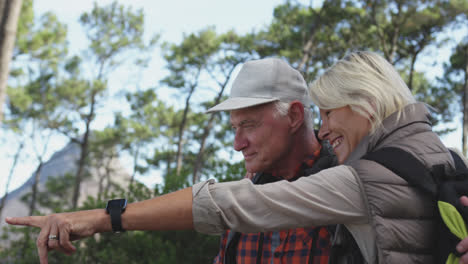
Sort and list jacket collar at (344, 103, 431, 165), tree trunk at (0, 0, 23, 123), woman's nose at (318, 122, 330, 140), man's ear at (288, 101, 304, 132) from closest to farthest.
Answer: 1. jacket collar at (344, 103, 431, 165)
2. woman's nose at (318, 122, 330, 140)
3. man's ear at (288, 101, 304, 132)
4. tree trunk at (0, 0, 23, 123)

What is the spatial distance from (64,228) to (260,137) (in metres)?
1.40

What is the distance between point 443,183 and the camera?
1.45 meters

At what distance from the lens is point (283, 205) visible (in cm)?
145

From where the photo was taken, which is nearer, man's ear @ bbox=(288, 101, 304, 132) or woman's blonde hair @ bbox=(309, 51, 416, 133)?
woman's blonde hair @ bbox=(309, 51, 416, 133)

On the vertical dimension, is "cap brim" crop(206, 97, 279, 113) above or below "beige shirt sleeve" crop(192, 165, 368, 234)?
above

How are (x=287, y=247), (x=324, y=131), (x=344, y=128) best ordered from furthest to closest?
(x=287, y=247) < (x=324, y=131) < (x=344, y=128)

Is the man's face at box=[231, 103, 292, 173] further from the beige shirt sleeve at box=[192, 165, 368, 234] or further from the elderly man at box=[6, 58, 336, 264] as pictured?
the beige shirt sleeve at box=[192, 165, 368, 234]

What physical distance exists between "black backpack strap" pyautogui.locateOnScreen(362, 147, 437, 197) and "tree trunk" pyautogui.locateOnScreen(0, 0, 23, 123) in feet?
8.11

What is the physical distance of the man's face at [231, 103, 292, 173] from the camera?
8.63 ft

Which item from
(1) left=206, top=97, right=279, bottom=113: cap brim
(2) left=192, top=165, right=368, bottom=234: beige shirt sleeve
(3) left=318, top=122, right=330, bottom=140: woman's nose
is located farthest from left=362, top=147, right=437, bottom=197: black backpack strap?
(1) left=206, top=97, right=279, bottom=113: cap brim

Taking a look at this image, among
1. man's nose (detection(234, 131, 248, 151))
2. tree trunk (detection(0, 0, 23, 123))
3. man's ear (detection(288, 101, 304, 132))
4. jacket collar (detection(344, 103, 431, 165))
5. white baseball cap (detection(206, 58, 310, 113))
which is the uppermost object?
tree trunk (detection(0, 0, 23, 123))

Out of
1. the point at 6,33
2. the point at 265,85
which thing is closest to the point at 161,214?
the point at 265,85

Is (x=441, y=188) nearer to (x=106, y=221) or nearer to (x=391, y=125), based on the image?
(x=391, y=125)

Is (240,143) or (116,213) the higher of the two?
(240,143)
